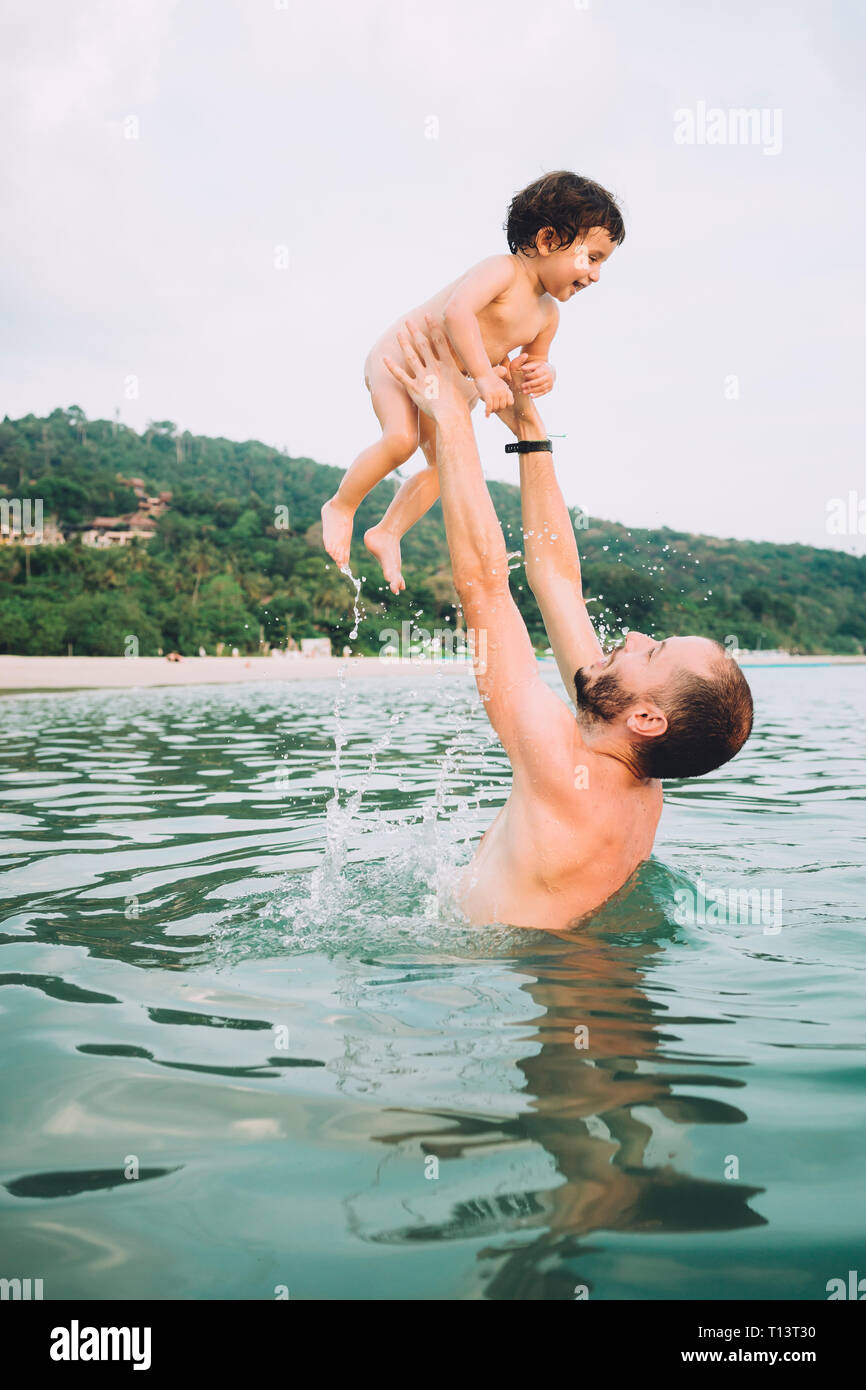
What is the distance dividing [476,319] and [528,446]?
524mm

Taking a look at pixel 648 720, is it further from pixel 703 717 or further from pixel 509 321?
pixel 509 321

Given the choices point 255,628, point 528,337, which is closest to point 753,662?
point 255,628

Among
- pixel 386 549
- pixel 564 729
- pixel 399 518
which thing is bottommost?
pixel 564 729

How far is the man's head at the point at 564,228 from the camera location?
393cm

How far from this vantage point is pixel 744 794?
824 cm

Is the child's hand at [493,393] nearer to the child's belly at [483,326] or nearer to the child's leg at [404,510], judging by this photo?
the child's belly at [483,326]

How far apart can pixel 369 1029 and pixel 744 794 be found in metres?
5.97

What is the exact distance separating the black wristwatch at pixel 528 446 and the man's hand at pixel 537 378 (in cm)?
21

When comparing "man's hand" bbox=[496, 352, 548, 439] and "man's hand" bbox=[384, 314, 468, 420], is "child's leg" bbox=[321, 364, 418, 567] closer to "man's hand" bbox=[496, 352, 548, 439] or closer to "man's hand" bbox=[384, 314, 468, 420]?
"man's hand" bbox=[384, 314, 468, 420]

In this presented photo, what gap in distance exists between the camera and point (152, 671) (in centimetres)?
3381

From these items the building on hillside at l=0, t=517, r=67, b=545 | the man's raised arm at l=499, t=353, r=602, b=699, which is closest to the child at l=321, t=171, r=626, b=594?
the man's raised arm at l=499, t=353, r=602, b=699

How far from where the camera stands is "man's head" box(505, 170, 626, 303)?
3.93 meters

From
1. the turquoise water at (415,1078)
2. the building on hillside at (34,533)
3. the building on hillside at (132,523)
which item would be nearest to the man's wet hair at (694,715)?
the turquoise water at (415,1078)

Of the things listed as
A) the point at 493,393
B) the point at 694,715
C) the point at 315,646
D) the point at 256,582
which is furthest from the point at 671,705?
the point at 256,582
